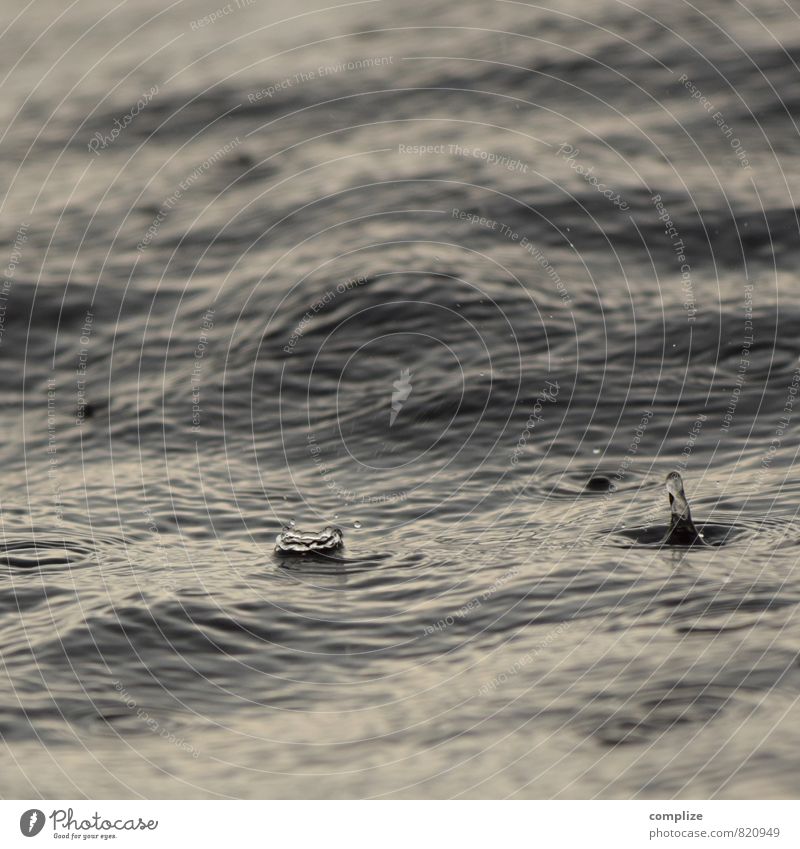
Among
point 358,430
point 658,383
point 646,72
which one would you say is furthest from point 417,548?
point 646,72

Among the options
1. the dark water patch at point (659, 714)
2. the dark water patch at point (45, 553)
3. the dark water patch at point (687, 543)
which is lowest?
the dark water patch at point (659, 714)

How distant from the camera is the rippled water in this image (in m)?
5.59

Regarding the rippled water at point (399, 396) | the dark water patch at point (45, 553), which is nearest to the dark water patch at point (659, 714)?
the rippled water at point (399, 396)

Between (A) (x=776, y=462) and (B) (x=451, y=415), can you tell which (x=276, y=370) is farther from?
(A) (x=776, y=462)

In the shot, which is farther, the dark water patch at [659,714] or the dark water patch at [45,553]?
the dark water patch at [45,553]

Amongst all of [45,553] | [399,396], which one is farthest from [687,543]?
[45,553]

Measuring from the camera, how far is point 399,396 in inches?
371

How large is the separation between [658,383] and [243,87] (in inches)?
267

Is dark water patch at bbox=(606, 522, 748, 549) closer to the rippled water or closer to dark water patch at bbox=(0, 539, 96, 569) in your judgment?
the rippled water

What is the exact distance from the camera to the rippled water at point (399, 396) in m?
5.59

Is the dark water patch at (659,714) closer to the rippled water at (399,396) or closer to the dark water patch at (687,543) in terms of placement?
the rippled water at (399,396)

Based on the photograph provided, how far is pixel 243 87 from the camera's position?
45.3ft

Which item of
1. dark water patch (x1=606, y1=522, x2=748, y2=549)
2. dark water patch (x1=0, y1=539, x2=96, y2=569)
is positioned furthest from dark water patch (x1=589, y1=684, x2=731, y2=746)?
dark water patch (x1=0, y1=539, x2=96, y2=569)
